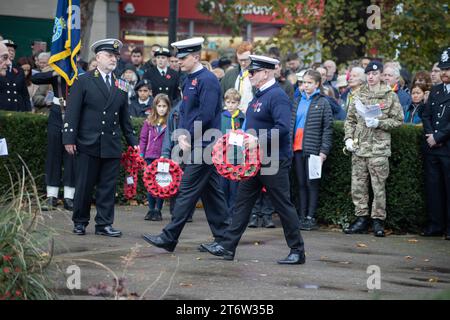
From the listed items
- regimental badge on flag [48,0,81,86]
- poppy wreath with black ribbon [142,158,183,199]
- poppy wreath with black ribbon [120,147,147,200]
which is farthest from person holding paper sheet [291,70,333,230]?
regimental badge on flag [48,0,81,86]

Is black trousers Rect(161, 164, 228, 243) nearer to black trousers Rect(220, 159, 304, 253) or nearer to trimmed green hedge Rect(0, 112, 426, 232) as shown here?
black trousers Rect(220, 159, 304, 253)

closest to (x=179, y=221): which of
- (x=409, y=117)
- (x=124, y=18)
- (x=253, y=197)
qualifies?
(x=253, y=197)

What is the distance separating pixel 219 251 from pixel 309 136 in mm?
3431

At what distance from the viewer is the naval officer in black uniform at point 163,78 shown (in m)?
18.2

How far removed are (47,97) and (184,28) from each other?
21027 mm

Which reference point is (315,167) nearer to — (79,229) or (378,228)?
(378,228)

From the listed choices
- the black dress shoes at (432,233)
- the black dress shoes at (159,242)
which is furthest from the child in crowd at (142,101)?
the black dress shoes at (159,242)

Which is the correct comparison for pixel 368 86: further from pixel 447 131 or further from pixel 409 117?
pixel 409 117

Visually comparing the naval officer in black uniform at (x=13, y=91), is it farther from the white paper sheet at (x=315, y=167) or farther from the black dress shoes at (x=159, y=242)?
the black dress shoes at (x=159, y=242)

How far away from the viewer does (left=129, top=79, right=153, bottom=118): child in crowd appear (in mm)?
16625

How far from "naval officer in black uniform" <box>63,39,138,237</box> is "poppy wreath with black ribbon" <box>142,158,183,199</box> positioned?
845mm

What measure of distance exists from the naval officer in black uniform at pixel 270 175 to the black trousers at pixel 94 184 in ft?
6.77

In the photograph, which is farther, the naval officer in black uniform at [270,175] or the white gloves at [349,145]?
the white gloves at [349,145]
